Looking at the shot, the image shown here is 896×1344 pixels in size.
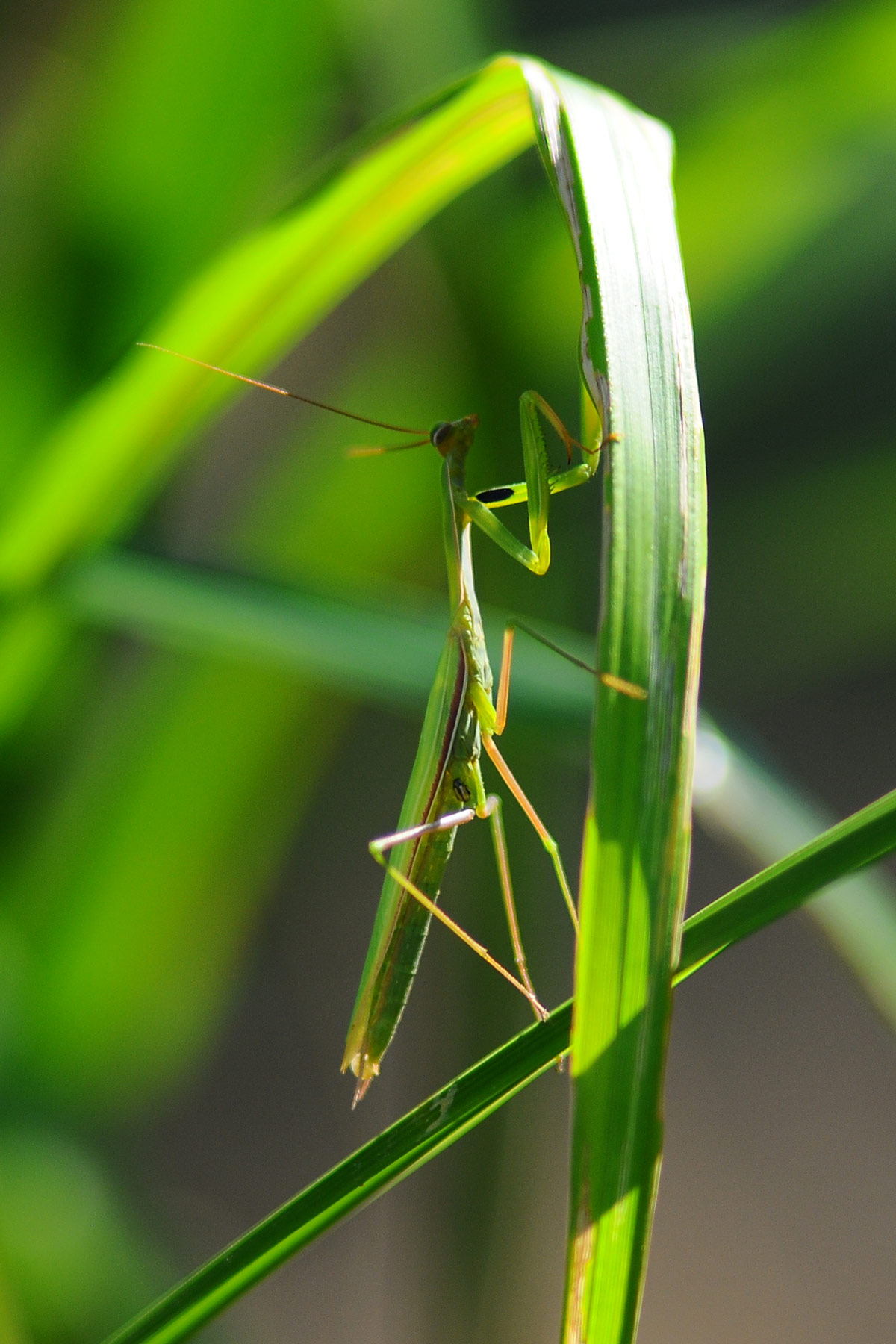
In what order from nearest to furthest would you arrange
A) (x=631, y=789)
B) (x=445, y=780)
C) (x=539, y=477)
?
(x=631, y=789)
(x=539, y=477)
(x=445, y=780)

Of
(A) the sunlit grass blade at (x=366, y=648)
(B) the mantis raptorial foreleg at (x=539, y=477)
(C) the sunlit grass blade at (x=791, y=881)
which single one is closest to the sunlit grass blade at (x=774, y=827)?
(A) the sunlit grass blade at (x=366, y=648)

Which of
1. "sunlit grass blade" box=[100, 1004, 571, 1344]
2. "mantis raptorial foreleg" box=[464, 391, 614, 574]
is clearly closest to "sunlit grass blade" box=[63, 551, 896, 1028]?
"mantis raptorial foreleg" box=[464, 391, 614, 574]

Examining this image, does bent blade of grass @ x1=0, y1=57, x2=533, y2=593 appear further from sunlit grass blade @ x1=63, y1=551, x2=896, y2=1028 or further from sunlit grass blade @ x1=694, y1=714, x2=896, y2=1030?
sunlit grass blade @ x1=694, y1=714, x2=896, y2=1030

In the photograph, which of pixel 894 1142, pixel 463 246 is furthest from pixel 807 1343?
pixel 463 246

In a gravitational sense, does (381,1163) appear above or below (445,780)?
below

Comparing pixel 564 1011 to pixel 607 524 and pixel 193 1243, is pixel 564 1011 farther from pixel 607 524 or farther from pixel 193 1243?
pixel 193 1243

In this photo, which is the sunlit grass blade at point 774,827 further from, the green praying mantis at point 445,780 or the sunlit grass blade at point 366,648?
the green praying mantis at point 445,780

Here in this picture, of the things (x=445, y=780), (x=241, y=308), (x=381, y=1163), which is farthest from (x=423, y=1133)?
(x=241, y=308)

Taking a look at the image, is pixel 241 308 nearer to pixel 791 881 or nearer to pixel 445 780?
pixel 445 780
